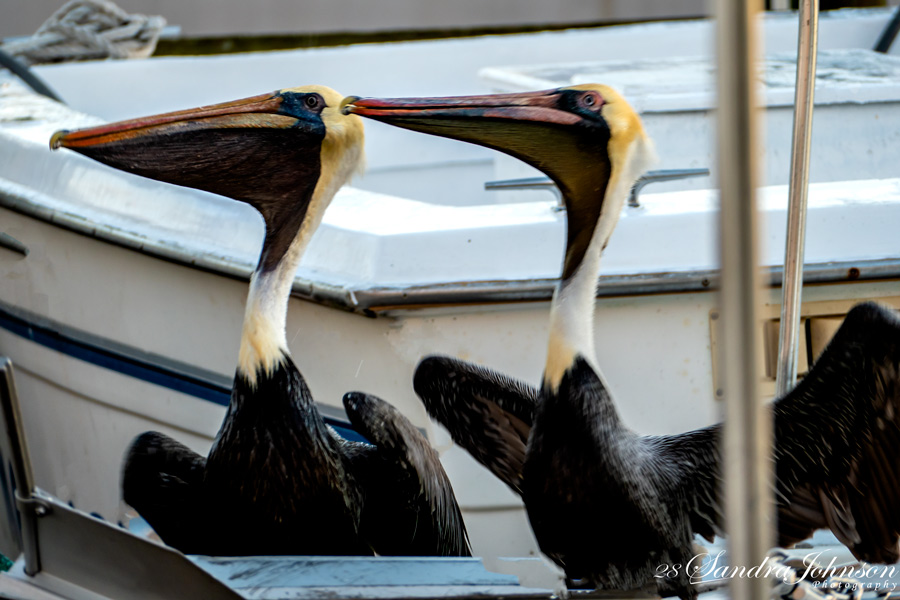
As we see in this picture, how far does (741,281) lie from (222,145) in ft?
3.21

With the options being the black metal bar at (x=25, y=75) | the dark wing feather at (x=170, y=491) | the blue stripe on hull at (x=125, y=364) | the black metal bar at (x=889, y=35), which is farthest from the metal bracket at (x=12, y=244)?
the black metal bar at (x=889, y=35)

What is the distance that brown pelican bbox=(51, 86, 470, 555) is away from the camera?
149 cm

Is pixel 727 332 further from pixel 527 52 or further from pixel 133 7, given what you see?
pixel 133 7

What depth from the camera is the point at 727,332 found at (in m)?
0.78

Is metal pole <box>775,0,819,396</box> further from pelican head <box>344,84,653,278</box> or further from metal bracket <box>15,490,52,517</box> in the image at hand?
metal bracket <box>15,490,52,517</box>

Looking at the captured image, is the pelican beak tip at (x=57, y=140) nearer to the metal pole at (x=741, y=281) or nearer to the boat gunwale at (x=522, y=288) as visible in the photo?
the boat gunwale at (x=522, y=288)

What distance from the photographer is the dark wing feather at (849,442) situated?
1.30m

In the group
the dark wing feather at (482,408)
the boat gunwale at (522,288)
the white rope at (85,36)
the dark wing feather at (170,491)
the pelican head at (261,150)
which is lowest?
the dark wing feather at (170,491)

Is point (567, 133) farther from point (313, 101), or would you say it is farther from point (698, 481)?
point (698, 481)

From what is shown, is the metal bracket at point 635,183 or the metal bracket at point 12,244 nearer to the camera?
the metal bracket at point 635,183

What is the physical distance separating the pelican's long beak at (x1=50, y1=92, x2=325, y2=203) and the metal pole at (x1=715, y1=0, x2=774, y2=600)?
85 centimetres

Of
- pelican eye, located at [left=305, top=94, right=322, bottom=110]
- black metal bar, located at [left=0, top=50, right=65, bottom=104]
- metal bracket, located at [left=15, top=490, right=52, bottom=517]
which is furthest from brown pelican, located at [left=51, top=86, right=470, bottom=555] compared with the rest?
black metal bar, located at [left=0, top=50, right=65, bottom=104]

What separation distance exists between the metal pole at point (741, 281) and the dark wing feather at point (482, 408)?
27.5 inches

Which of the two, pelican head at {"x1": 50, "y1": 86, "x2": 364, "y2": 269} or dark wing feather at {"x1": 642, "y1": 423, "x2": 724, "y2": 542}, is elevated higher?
pelican head at {"x1": 50, "y1": 86, "x2": 364, "y2": 269}
